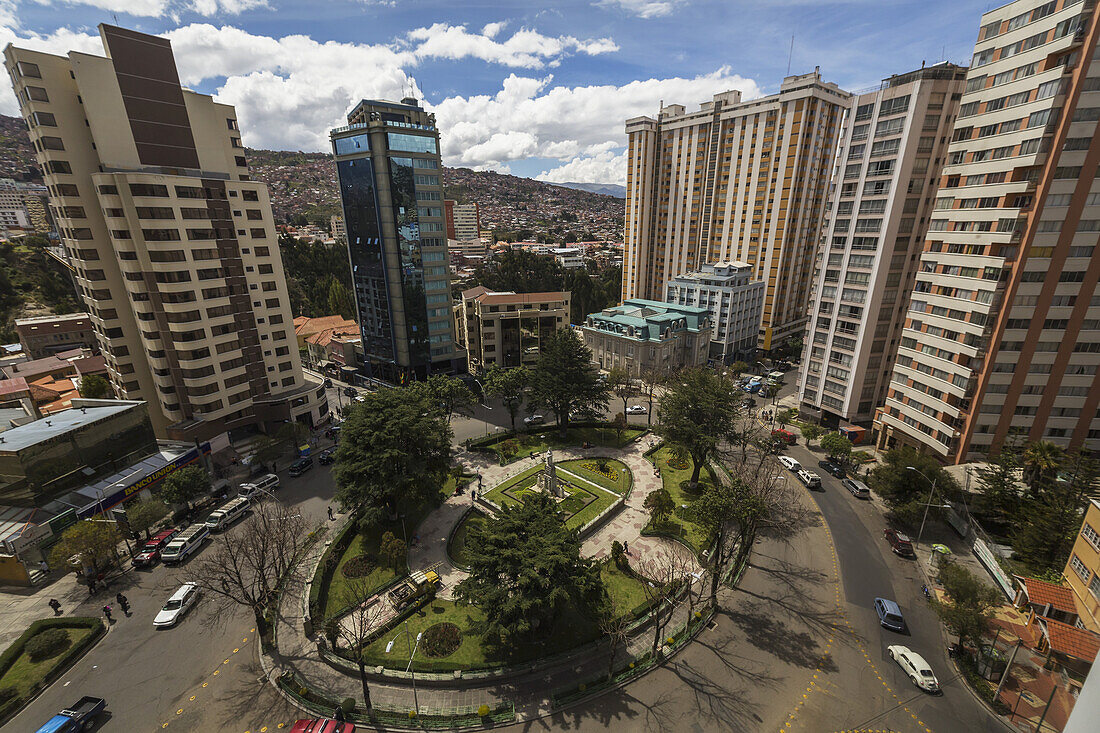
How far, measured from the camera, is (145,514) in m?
43.5

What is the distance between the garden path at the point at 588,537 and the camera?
140ft

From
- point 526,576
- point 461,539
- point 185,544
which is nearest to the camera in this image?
point 526,576

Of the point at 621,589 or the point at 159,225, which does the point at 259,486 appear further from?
the point at 621,589

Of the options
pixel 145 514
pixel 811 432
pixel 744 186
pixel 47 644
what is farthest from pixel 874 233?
pixel 47 644

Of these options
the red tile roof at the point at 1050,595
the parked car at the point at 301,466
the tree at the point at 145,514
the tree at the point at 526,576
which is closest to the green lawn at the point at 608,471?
the tree at the point at 526,576

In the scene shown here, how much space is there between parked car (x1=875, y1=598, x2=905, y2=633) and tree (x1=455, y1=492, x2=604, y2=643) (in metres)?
22.1

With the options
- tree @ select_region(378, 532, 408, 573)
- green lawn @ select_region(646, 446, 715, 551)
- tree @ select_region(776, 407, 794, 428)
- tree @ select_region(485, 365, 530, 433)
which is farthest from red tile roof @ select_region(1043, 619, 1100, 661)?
tree @ select_region(485, 365, 530, 433)

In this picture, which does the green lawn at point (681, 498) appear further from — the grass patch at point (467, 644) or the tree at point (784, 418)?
the tree at point (784, 418)

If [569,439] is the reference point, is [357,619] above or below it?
below

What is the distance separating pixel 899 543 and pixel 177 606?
6325 cm

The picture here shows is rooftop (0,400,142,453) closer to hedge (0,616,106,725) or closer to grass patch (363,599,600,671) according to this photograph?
hedge (0,616,106,725)

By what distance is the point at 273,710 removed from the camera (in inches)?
1190

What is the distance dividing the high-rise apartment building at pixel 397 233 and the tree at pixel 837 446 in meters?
60.8

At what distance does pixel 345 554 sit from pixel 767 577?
3887 centimetres
